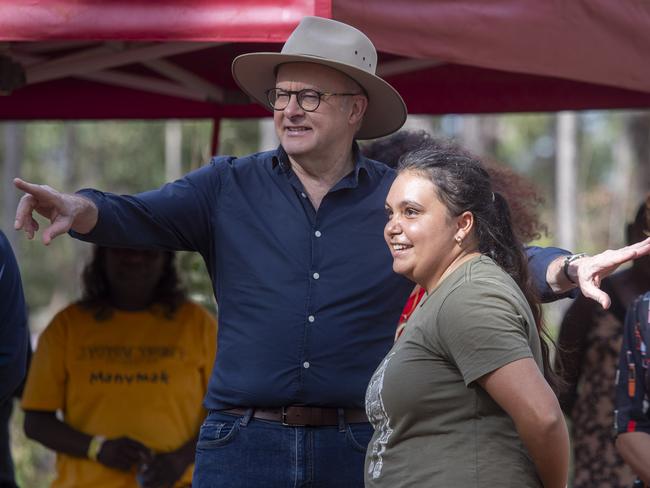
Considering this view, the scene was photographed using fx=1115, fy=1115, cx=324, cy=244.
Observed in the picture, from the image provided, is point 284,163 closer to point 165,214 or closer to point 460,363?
point 165,214

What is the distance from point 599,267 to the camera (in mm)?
2848

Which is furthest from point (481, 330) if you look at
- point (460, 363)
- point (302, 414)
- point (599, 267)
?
point (302, 414)

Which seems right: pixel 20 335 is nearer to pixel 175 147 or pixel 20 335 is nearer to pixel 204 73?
pixel 204 73

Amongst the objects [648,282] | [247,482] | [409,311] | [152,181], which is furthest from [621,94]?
[152,181]

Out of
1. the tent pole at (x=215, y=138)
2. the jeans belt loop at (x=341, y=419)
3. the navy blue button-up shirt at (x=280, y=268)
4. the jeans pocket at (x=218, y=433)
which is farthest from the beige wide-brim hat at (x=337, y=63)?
the tent pole at (x=215, y=138)

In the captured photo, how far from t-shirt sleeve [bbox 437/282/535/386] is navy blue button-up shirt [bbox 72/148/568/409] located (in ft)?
2.60

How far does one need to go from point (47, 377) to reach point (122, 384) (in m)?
0.32

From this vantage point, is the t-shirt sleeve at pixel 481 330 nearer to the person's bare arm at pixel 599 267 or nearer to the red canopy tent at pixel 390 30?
the person's bare arm at pixel 599 267

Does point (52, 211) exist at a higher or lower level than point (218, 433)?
higher

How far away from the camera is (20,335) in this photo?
359cm

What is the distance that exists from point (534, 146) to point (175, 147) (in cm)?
1181

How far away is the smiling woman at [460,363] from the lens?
2510mm

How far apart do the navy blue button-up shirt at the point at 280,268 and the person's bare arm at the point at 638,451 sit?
0.88 metres

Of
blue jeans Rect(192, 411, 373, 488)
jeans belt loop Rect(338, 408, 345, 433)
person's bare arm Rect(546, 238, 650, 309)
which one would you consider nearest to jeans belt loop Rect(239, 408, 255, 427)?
blue jeans Rect(192, 411, 373, 488)
